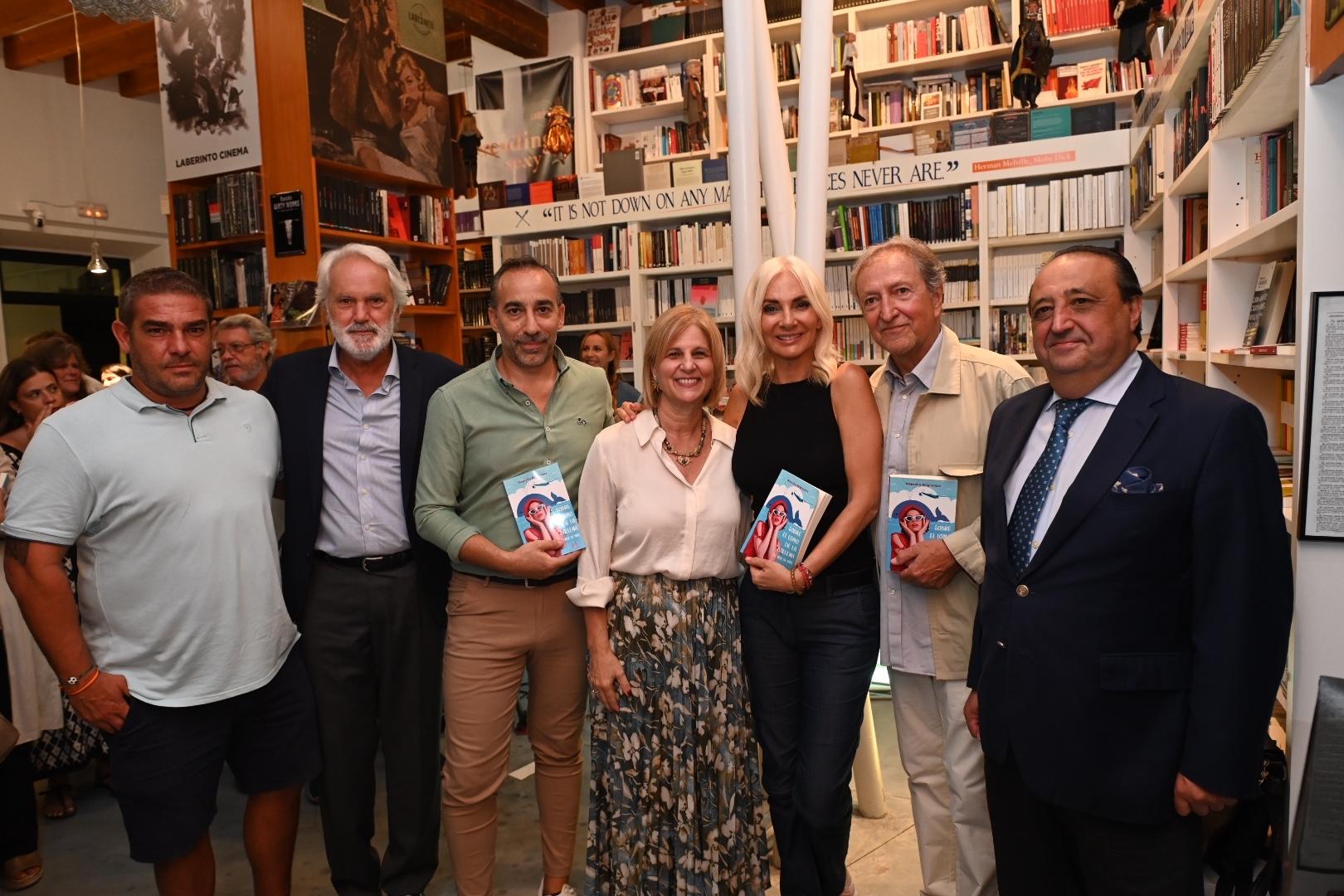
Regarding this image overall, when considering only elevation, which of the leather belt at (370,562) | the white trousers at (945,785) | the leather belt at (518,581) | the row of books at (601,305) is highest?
the row of books at (601,305)

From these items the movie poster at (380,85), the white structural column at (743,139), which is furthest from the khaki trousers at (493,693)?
the movie poster at (380,85)

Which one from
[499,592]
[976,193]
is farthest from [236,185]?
[976,193]

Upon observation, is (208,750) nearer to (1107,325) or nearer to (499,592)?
(499,592)

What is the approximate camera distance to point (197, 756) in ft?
6.75

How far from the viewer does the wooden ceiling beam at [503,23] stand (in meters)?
7.62

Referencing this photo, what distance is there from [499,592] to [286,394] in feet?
2.55

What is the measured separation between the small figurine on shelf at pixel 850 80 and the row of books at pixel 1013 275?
1.73 meters

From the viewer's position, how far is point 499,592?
2328 millimetres

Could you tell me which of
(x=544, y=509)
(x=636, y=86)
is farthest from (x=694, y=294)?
(x=544, y=509)

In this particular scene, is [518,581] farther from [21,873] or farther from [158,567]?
[21,873]

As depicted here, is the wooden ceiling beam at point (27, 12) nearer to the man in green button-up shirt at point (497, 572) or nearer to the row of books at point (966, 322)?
the man in green button-up shirt at point (497, 572)

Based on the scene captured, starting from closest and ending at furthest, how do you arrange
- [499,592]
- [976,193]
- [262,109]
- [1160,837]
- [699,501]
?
1. [1160,837]
2. [699,501]
3. [499,592]
4. [262,109]
5. [976,193]

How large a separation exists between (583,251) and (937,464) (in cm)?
515

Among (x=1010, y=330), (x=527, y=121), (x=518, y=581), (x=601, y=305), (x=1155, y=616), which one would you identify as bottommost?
(x=518, y=581)
